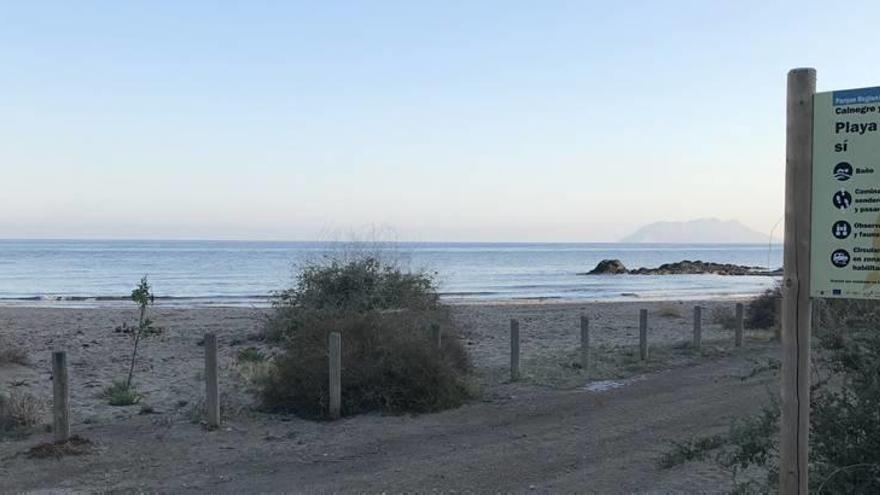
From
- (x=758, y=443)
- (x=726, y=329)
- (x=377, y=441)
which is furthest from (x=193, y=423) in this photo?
(x=726, y=329)

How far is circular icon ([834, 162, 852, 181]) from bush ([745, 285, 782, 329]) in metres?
16.2

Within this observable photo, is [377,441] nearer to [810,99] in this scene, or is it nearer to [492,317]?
[810,99]

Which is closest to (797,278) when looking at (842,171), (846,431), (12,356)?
(842,171)

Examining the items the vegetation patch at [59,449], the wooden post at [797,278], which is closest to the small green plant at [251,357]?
the vegetation patch at [59,449]

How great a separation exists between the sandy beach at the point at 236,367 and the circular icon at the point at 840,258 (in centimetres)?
311

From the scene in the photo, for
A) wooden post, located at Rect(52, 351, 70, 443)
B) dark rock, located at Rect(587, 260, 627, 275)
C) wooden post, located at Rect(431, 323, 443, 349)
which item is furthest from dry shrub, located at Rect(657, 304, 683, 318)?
dark rock, located at Rect(587, 260, 627, 275)

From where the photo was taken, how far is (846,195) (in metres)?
3.71

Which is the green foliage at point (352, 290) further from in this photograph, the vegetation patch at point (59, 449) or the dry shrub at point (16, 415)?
the vegetation patch at point (59, 449)

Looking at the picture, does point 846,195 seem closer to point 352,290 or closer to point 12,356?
point 352,290

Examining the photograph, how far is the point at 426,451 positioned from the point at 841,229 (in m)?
4.71

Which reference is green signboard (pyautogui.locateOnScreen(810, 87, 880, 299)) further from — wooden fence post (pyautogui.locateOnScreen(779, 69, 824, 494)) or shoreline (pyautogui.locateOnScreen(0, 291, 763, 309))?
shoreline (pyautogui.locateOnScreen(0, 291, 763, 309))

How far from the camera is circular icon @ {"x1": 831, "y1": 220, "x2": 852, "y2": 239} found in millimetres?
3677

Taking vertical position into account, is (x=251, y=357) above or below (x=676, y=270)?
above

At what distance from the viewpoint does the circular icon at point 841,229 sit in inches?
145
